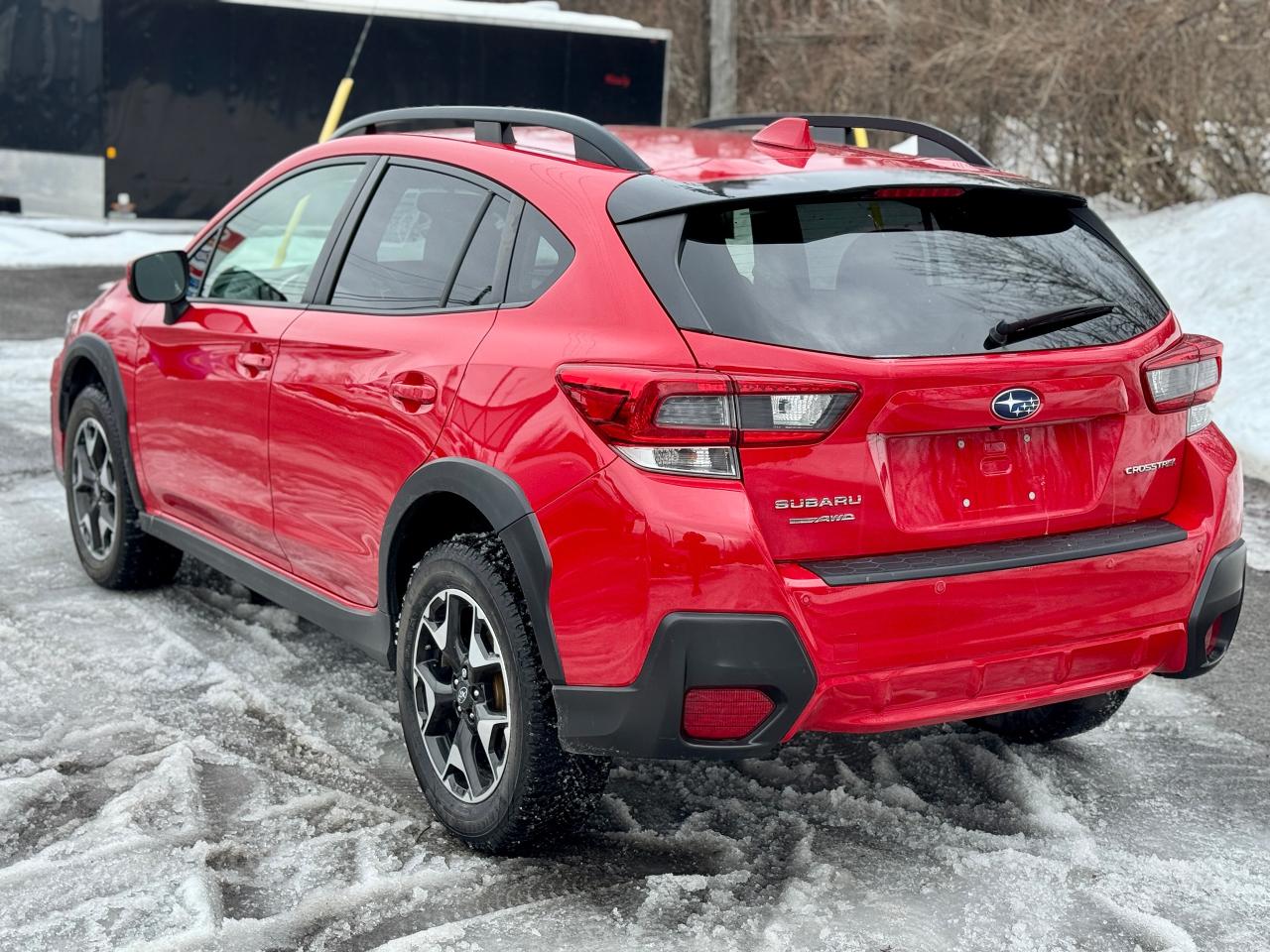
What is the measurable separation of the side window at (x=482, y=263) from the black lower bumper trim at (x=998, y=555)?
3.68 ft

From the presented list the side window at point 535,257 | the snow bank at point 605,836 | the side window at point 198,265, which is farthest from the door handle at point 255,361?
the side window at point 535,257

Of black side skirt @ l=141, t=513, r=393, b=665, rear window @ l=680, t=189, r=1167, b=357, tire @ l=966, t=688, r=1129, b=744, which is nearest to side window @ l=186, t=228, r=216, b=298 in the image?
black side skirt @ l=141, t=513, r=393, b=665

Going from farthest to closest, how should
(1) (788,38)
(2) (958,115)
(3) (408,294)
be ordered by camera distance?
(1) (788,38) < (2) (958,115) < (3) (408,294)

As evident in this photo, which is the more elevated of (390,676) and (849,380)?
(849,380)

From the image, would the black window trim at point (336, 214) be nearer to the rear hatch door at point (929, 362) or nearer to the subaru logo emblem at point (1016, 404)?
the rear hatch door at point (929, 362)

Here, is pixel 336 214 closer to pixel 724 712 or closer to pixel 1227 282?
pixel 724 712

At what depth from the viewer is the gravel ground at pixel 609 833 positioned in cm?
341

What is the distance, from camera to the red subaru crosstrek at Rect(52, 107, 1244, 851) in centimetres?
320

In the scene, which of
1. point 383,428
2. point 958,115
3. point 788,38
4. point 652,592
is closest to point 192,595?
point 383,428

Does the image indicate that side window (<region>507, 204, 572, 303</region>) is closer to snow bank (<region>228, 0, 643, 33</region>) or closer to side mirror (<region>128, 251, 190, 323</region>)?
side mirror (<region>128, 251, 190, 323</region>)

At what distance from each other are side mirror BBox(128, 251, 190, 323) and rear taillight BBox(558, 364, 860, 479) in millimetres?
2403

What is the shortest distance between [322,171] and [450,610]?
1671 millimetres

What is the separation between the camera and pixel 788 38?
22.0m

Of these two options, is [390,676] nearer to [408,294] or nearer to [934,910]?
[408,294]
